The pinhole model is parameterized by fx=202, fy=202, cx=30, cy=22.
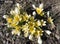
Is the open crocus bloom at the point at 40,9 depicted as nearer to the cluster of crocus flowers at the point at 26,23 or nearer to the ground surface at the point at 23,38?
the cluster of crocus flowers at the point at 26,23

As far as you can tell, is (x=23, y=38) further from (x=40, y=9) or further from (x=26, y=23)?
(x=40, y=9)

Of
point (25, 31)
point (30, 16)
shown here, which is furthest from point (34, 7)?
point (25, 31)

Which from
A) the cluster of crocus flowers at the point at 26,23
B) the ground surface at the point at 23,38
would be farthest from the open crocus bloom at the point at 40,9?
the ground surface at the point at 23,38

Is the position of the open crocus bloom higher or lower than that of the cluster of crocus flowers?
higher

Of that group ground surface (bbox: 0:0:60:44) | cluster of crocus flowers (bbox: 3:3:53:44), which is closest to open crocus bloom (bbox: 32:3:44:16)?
cluster of crocus flowers (bbox: 3:3:53:44)

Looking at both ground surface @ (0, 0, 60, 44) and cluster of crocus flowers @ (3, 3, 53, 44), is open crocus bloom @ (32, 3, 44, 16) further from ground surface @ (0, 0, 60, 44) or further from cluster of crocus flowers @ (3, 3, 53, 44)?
ground surface @ (0, 0, 60, 44)

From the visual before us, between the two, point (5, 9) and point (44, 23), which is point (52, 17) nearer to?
point (44, 23)

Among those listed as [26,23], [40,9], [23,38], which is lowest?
[23,38]

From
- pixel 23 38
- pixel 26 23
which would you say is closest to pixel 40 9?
pixel 26 23
